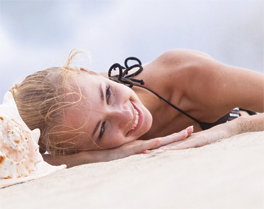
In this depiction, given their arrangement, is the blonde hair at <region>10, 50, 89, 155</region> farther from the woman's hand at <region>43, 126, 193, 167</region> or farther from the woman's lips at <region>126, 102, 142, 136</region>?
the woman's lips at <region>126, 102, 142, 136</region>

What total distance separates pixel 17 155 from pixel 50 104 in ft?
1.59

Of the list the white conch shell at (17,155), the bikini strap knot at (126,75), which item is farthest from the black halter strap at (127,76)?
the white conch shell at (17,155)

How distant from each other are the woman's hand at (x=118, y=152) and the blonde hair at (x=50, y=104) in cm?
5

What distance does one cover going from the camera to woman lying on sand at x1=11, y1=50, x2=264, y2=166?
4.38 feet

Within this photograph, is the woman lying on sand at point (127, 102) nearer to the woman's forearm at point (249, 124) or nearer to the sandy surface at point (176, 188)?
the woman's forearm at point (249, 124)

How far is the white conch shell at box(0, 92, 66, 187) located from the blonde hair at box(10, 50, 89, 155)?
0.30 metres

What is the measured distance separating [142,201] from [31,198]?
240 millimetres

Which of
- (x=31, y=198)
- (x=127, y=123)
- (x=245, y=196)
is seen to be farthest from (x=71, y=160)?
(x=245, y=196)

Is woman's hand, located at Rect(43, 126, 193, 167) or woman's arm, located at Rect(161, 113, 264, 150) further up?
woman's arm, located at Rect(161, 113, 264, 150)

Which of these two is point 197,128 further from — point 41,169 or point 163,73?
point 41,169

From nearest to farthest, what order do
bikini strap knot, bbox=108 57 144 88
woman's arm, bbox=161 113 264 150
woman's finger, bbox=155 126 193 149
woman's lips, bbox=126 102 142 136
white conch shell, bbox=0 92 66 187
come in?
1. white conch shell, bbox=0 92 66 187
2. woman's arm, bbox=161 113 264 150
3. woman's finger, bbox=155 126 193 149
4. woman's lips, bbox=126 102 142 136
5. bikini strap knot, bbox=108 57 144 88

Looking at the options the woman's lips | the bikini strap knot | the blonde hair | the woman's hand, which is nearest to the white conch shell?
the blonde hair

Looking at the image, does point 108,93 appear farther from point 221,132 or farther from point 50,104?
point 221,132

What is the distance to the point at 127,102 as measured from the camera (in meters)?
1.47
